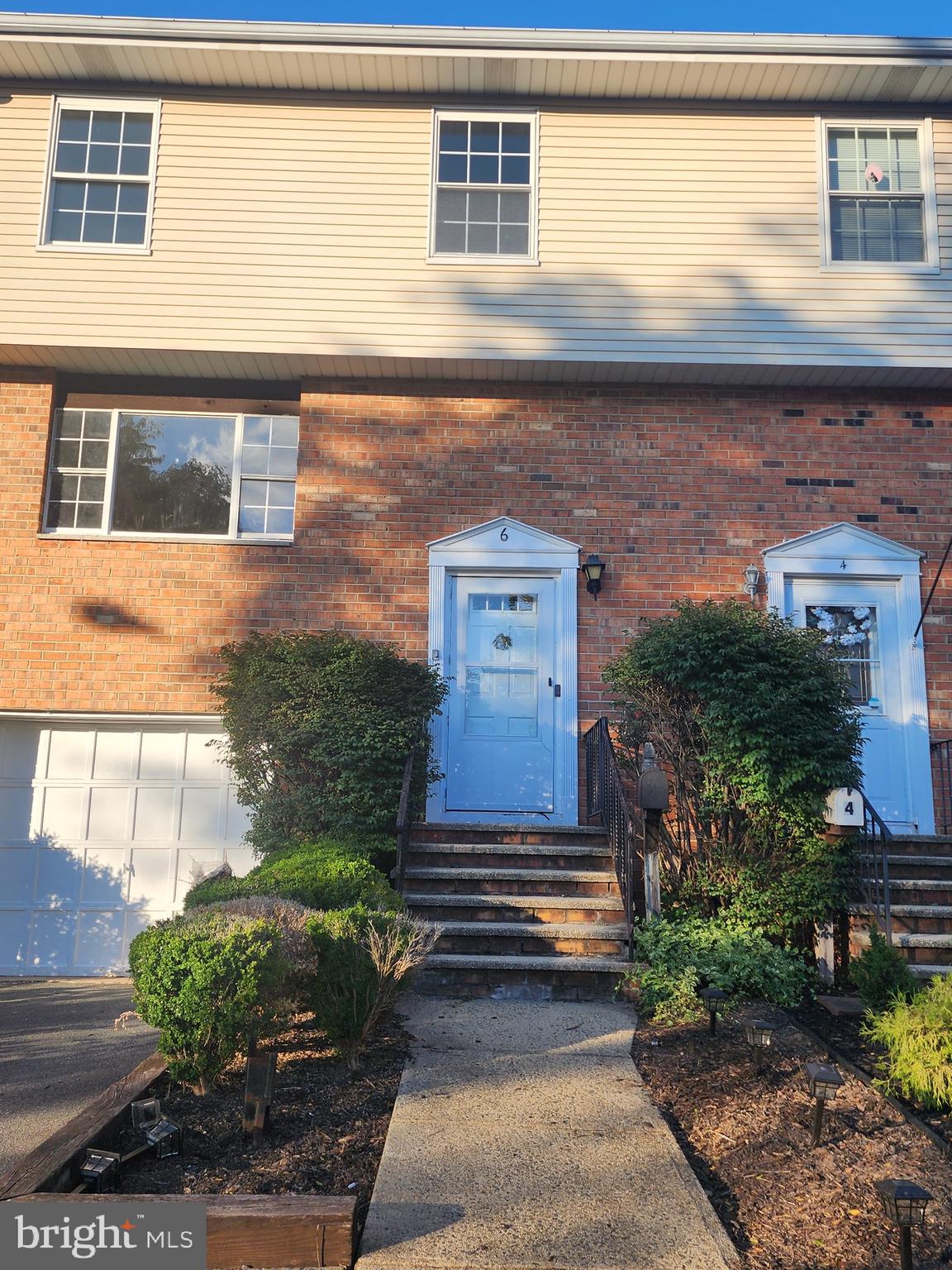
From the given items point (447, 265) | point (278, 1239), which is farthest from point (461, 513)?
point (278, 1239)

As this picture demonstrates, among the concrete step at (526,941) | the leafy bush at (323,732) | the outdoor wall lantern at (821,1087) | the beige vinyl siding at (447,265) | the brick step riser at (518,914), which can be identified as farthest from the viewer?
the beige vinyl siding at (447,265)

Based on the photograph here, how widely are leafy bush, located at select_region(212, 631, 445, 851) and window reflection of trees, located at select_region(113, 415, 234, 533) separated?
1.53 metres

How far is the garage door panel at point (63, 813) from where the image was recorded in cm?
872

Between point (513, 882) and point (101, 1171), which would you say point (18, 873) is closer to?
point (513, 882)

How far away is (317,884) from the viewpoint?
5691 millimetres

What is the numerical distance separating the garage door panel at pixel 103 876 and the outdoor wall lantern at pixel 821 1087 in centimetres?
662

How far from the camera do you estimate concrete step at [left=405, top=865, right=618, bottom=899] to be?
23.2ft

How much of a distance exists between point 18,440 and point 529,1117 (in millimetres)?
7762

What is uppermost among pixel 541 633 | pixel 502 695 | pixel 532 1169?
pixel 541 633

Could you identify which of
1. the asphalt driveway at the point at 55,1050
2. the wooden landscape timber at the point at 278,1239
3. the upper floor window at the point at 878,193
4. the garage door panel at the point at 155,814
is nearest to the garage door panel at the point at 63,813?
the garage door panel at the point at 155,814

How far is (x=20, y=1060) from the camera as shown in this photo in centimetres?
547

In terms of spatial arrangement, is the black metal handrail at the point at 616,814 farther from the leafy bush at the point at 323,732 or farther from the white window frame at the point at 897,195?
the white window frame at the point at 897,195

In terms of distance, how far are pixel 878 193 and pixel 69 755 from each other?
9176 mm

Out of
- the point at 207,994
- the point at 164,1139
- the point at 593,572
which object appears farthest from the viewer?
the point at 593,572
